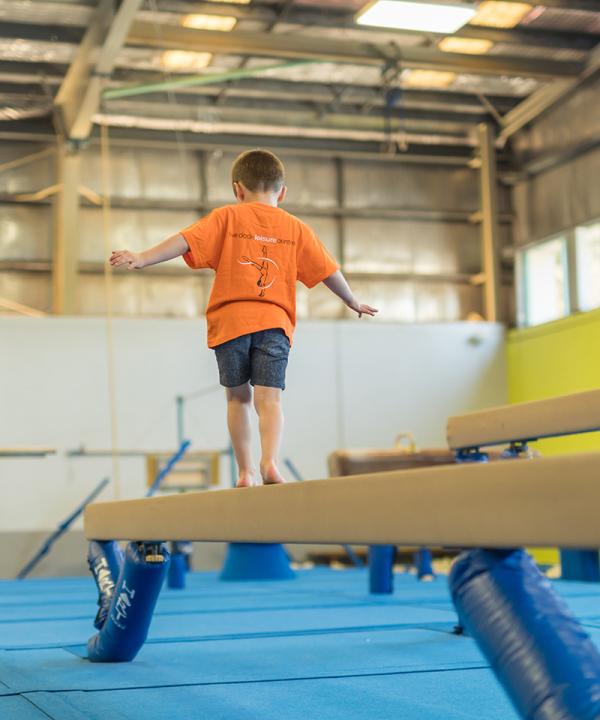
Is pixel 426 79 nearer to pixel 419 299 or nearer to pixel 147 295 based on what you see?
pixel 419 299

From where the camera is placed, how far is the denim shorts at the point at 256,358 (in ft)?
11.3

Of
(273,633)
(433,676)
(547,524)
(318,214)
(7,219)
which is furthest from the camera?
(318,214)

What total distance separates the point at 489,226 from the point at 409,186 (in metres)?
1.29

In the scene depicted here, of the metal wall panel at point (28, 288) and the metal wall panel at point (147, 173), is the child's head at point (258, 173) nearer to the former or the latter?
the metal wall panel at point (28, 288)

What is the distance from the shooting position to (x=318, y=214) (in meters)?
14.3

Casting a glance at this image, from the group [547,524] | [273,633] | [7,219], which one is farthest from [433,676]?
[7,219]

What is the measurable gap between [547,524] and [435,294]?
13.2 metres

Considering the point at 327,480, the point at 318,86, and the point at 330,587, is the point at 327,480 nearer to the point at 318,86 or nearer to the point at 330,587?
the point at 330,587

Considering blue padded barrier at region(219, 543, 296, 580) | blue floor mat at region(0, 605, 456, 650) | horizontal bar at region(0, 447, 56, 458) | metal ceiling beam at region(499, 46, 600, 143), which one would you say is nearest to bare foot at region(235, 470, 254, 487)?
blue floor mat at region(0, 605, 456, 650)

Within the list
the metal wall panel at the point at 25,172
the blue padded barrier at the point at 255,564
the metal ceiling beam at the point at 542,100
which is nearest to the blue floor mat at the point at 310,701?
the blue padded barrier at the point at 255,564

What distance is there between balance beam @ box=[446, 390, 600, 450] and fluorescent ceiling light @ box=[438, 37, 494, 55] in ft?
28.1

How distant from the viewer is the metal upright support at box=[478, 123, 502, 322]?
14.1 m

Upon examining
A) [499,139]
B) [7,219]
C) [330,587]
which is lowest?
[330,587]

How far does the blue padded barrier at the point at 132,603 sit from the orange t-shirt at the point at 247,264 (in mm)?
707
